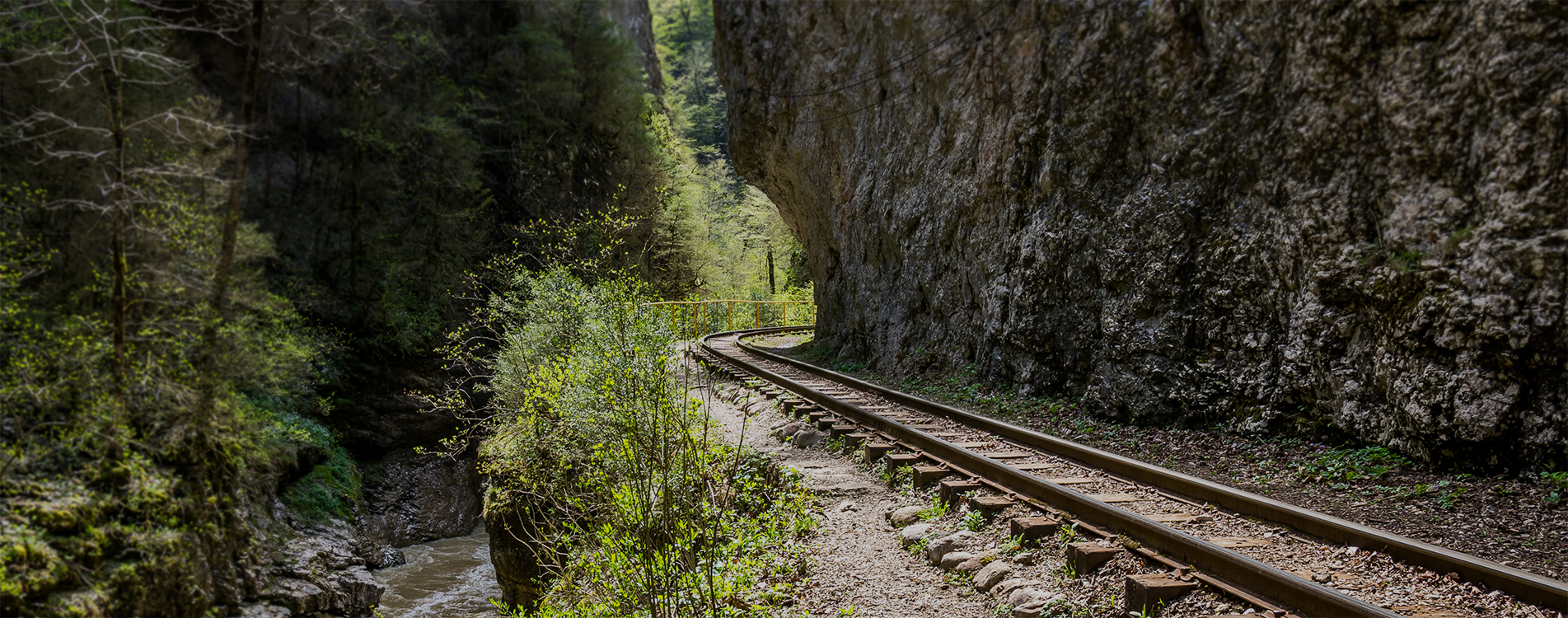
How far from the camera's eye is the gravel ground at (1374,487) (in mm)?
4348

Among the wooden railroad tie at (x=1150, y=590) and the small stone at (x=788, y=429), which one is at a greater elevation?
the wooden railroad tie at (x=1150, y=590)

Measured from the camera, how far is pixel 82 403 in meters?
7.04

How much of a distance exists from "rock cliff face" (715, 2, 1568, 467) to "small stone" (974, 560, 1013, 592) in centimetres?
386

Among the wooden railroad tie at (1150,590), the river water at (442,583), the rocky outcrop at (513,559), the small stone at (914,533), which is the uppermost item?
the wooden railroad tie at (1150,590)

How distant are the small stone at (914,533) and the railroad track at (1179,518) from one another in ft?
1.53

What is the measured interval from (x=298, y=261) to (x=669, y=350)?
14738 millimetres

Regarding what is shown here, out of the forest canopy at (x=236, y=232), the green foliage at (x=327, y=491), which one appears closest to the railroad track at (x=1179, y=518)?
the forest canopy at (x=236, y=232)

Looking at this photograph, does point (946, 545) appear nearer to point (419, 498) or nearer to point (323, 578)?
point (323, 578)

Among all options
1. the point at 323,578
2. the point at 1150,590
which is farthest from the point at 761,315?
the point at 1150,590

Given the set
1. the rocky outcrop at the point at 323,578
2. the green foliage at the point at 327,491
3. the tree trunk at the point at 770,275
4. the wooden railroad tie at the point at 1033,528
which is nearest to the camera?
the wooden railroad tie at the point at 1033,528

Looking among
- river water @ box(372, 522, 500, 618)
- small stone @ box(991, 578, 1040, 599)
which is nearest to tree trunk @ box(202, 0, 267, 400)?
river water @ box(372, 522, 500, 618)

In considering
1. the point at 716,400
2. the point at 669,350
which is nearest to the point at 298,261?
the point at 716,400

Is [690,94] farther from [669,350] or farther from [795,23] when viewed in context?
[669,350]

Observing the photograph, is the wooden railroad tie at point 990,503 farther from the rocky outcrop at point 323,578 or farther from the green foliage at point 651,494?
the rocky outcrop at point 323,578
